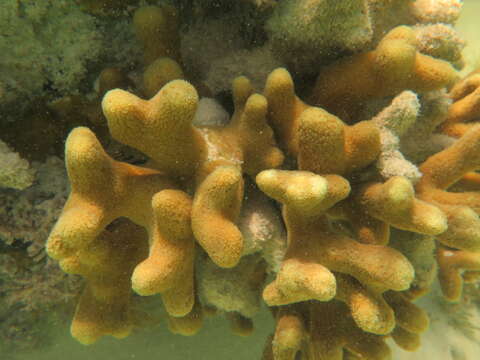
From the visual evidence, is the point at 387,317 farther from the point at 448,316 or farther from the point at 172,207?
the point at 448,316

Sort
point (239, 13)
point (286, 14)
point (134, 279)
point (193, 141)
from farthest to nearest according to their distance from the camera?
point (239, 13) → point (286, 14) → point (193, 141) → point (134, 279)

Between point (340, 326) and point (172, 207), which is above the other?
point (172, 207)

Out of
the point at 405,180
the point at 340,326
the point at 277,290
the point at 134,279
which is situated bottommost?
the point at 340,326

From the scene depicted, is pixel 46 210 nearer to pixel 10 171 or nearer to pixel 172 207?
pixel 10 171

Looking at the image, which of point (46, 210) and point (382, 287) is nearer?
point (382, 287)

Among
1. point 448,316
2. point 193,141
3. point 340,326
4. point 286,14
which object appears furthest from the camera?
point 448,316

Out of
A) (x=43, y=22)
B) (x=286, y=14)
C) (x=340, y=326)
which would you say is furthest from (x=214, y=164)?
(x=340, y=326)

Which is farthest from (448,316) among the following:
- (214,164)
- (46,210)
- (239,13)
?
(46,210)
